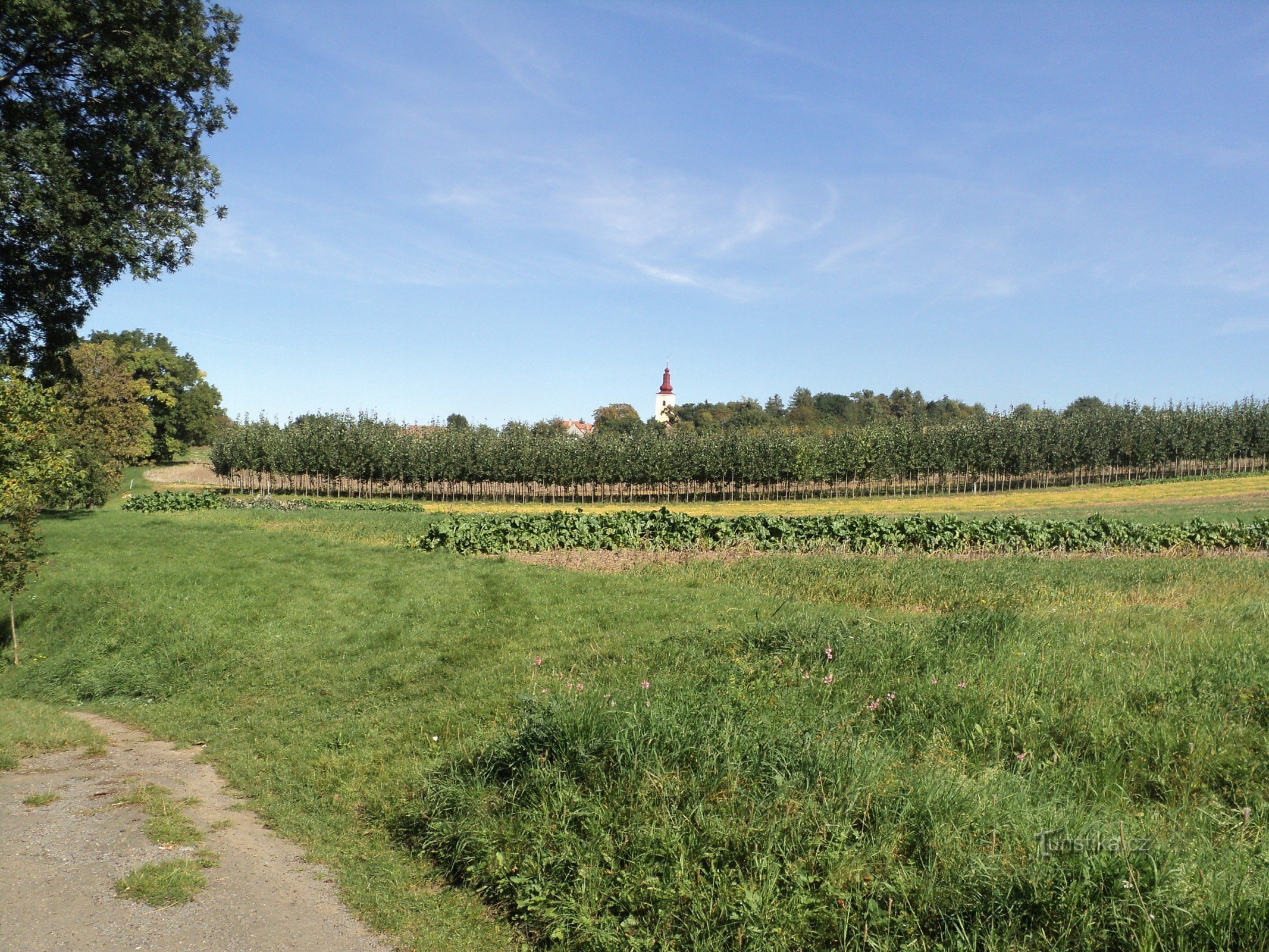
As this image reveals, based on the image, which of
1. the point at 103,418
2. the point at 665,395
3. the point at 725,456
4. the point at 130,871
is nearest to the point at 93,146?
the point at 130,871

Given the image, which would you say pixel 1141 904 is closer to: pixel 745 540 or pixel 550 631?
pixel 550 631

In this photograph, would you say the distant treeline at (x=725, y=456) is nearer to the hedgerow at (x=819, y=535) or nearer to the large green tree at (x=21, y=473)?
the hedgerow at (x=819, y=535)

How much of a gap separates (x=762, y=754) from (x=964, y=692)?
2641 millimetres

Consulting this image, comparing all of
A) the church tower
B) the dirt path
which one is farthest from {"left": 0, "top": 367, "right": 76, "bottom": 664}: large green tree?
the church tower

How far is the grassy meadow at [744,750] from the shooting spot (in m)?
4.18

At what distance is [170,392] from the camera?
94.8 m

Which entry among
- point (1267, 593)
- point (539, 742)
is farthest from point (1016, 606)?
point (539, 742)

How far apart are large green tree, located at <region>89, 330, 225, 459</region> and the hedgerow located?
81.5 m

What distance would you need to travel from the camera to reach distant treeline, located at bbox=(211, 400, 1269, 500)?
6962 cm

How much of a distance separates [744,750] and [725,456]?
215 ft

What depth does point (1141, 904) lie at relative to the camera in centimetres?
362

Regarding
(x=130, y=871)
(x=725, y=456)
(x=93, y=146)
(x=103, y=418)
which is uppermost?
(x=93, y=146)

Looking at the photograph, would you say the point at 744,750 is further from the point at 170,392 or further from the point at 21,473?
the point at 170,392

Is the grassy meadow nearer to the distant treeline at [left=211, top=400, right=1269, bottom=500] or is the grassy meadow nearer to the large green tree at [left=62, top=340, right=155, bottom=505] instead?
the large green tree at [left=62, top=340, right=155, bottom=505]
